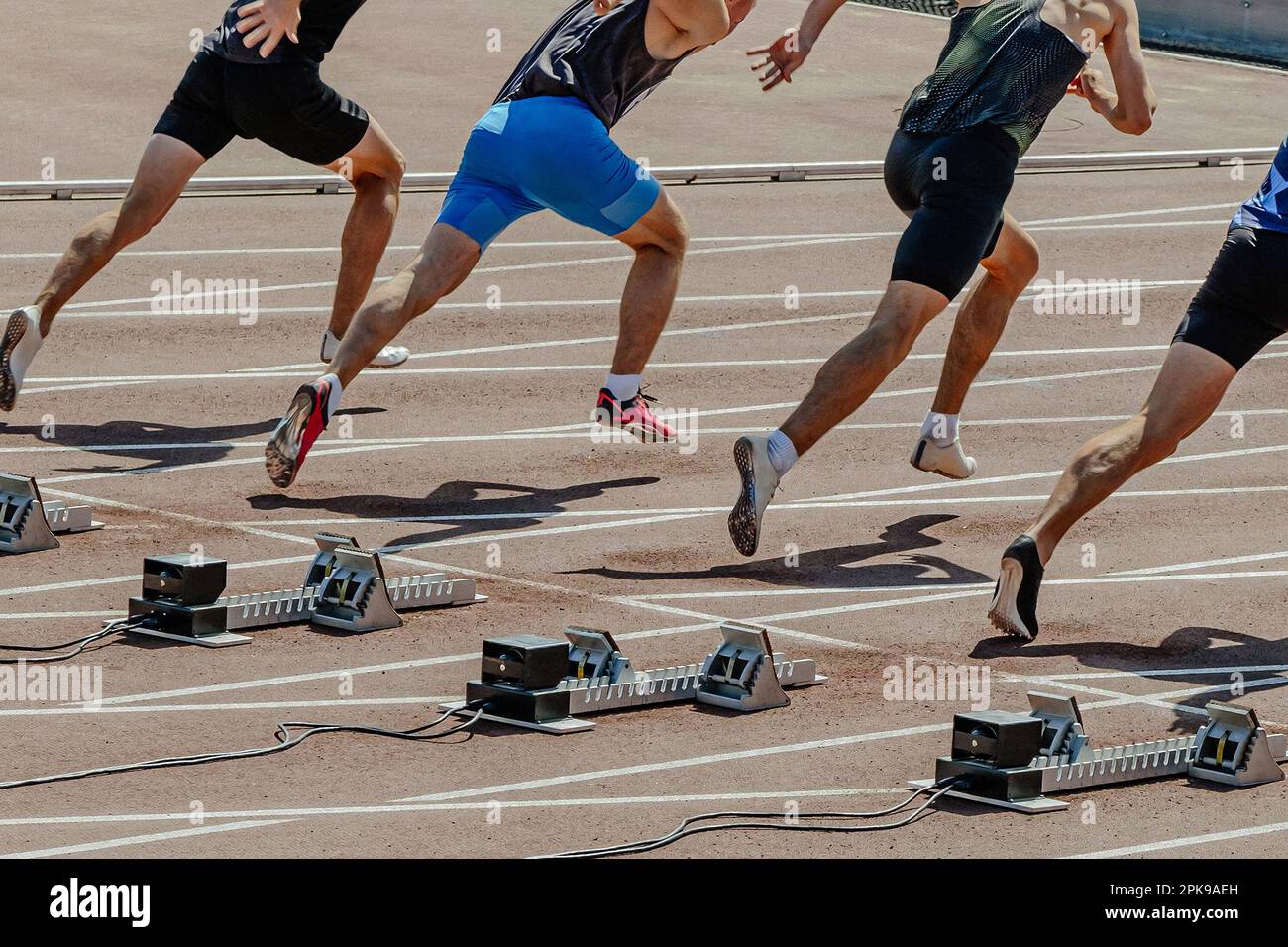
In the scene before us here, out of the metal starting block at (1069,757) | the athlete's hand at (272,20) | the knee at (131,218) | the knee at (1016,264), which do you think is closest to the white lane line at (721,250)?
the knee at (131,218)

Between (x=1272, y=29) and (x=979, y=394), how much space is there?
1258cm

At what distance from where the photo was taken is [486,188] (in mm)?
8797

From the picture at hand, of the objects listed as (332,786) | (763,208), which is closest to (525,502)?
(332,786)

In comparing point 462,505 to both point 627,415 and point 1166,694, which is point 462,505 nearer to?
point 627,415

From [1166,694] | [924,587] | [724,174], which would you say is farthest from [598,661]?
[724,174]

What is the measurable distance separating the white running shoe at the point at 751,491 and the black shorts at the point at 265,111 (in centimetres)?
290

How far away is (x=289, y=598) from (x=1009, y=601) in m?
2.28

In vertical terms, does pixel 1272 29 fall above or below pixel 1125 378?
above

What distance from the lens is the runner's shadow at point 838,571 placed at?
26.3ft

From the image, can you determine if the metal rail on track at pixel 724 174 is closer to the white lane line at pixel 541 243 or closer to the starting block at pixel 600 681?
the white lane line at pixel 541 243

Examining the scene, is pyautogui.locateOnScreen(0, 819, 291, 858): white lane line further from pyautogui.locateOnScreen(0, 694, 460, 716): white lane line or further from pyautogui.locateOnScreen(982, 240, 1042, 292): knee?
pyautogui.locateOnScreen(982, 240, 1042, 292): knee

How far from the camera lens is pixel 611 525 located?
28.5 feet

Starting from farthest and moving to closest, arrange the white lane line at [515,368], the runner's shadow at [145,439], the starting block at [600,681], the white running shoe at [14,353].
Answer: the white lane line at [515,368] < the runner's shadow at [145,439] < the white running shoe at [14,353] < the starting block at [600,681]
